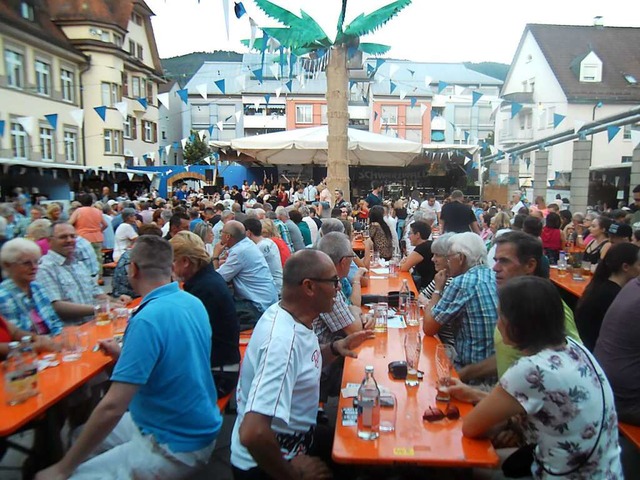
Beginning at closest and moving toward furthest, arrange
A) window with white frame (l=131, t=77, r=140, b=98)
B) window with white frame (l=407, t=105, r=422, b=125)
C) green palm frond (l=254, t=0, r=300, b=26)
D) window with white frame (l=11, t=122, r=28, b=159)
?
green palm frond (l=254, t=0, r=300, b=26), window with white frame (l=11, t=122, r=28, b=159), window with white frame (l=131, t=77, r=140, b=98), window with white frame (l=407, t=105, r=422, b=125)

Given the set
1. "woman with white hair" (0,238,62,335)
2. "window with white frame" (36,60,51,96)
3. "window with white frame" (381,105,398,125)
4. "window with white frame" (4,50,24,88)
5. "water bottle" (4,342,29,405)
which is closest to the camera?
"water bottle" (4,342,29,405)

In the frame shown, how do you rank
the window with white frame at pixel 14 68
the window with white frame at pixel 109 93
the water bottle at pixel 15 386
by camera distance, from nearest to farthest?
1. the water bottle at pixel 15 386
2. the window with white frame at pixel 14 68
3. the window with white frame at pixel 109 93

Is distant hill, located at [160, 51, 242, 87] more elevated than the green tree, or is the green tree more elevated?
distant hill, located at [160, 51, 242, 87]

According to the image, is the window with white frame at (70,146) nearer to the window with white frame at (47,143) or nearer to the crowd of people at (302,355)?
the window with white frame at (47,143)

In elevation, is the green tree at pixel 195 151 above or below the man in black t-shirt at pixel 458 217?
above

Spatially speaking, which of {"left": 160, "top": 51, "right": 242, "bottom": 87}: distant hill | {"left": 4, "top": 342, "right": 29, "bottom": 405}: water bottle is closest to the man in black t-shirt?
{"left": 4, "top": 342, "right": 29, "bottom": 405}: water bottle

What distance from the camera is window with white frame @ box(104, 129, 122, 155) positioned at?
27422mm

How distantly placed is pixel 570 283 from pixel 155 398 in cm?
557

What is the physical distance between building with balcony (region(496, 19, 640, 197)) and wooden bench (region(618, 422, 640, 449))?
24.8 m

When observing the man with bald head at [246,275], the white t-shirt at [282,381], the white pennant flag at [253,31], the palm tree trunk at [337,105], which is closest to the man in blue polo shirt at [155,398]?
the white t-shirt at [282,381]

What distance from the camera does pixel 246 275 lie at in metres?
5.05

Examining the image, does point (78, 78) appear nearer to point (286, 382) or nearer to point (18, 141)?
point (18, 141)

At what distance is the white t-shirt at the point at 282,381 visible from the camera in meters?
1.85

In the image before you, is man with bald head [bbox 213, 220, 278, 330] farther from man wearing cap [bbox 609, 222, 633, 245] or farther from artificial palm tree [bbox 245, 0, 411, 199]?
artificial palm tree [bbox 245, 0, 411, 199]
